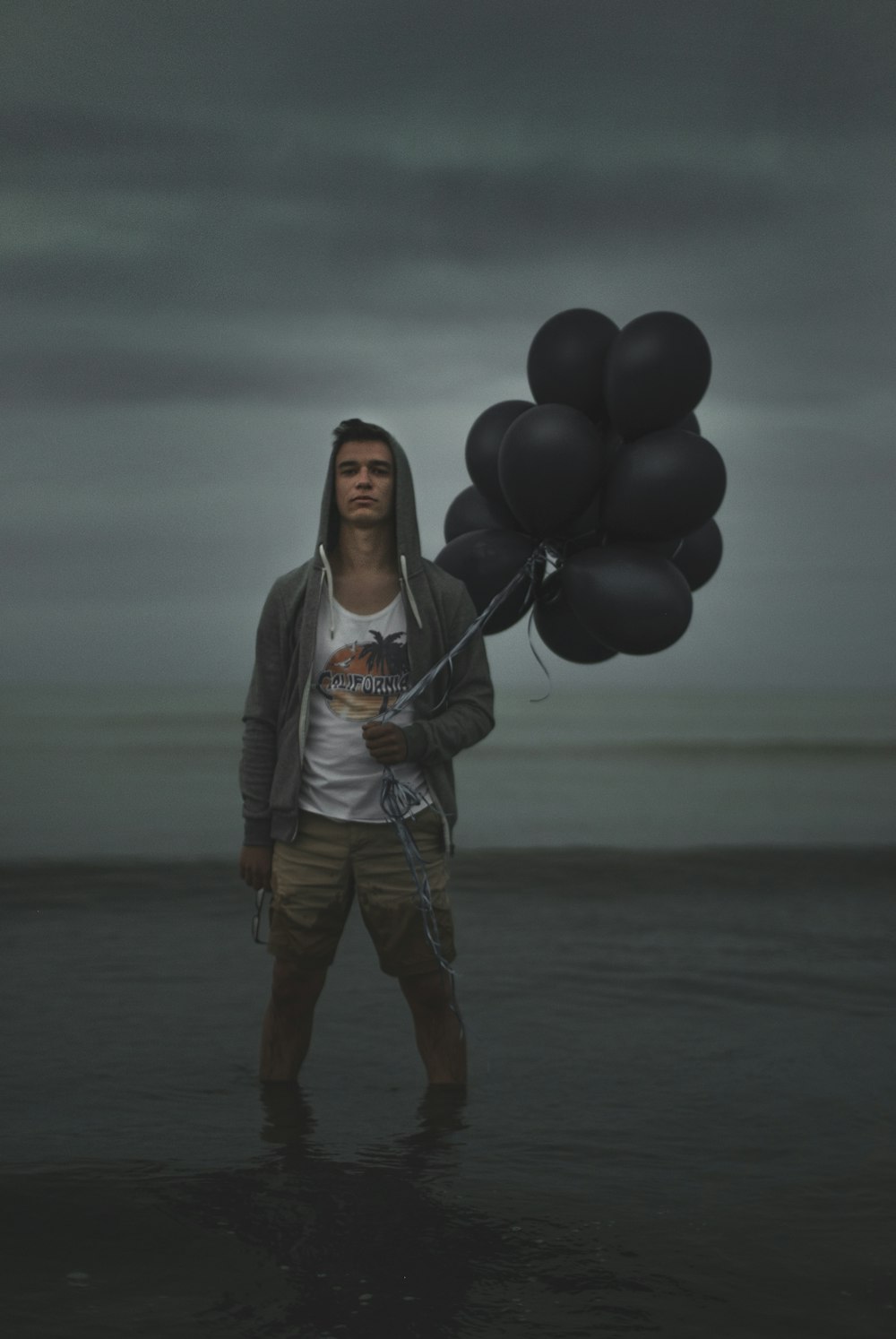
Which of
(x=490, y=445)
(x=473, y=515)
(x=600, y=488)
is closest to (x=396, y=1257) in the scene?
(x=600, y=488)

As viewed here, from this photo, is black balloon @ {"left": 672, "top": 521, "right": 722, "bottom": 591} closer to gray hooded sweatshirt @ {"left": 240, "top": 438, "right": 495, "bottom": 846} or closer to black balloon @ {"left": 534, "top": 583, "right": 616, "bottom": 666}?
black balloon @ {"left": 534, "top": 583, "right": 616, "bottom": 666}

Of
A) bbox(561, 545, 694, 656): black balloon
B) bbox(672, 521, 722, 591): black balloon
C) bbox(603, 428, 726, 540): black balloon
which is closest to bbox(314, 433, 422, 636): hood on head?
bbox(561, 545, 694, 656): black balloon

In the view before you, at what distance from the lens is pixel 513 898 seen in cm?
846

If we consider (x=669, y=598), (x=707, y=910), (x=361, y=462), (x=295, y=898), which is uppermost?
(x=361, y=462)

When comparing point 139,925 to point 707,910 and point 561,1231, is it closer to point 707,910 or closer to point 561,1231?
point 707,910

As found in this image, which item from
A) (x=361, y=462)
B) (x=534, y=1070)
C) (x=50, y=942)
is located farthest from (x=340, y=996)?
(x=361, y=462)

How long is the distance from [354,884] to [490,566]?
1.06 metres

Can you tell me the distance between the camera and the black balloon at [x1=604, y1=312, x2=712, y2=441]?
158 inches

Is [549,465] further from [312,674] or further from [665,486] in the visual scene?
[312,674]

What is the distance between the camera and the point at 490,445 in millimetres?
4492

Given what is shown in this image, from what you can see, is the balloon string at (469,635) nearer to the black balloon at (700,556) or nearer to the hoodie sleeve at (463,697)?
the hoodie sleeve at (463,697)

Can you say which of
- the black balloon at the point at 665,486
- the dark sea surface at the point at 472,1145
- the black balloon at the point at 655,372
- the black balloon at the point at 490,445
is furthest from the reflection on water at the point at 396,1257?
the black balloon at the point at 655,372

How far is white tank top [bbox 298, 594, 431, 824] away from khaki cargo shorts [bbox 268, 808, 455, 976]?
2.4 inches

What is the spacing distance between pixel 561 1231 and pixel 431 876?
105cm
